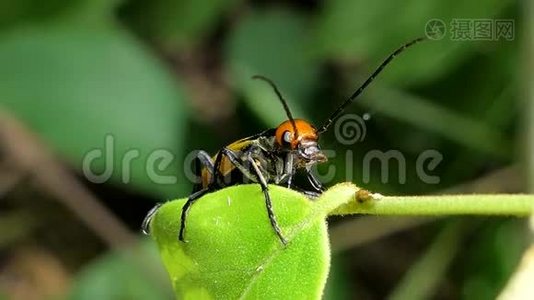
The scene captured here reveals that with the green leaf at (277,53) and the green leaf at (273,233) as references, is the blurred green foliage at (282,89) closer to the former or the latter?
the green leaf at (277,53)

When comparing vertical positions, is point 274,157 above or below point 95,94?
above

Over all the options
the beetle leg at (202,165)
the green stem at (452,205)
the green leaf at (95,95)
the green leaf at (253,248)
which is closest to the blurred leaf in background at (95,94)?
the green leaf at (95,95)

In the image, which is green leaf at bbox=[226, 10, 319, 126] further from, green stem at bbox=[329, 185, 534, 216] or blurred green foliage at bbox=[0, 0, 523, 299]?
green stem at bbox=[329, 185, 534, 216]

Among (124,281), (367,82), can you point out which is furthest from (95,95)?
(367,82)

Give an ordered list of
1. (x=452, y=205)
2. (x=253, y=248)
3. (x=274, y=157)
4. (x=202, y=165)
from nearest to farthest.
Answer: (x=452, y=205) → (x=253, y=248) → (x=274, y=157) → (x=202, y=165)

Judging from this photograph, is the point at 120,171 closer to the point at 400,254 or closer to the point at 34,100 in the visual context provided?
the point at 34,100

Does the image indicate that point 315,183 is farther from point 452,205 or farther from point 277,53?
point 277,53

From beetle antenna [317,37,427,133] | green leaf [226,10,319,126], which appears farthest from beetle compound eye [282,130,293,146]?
green leaf [226,10,319,126]
